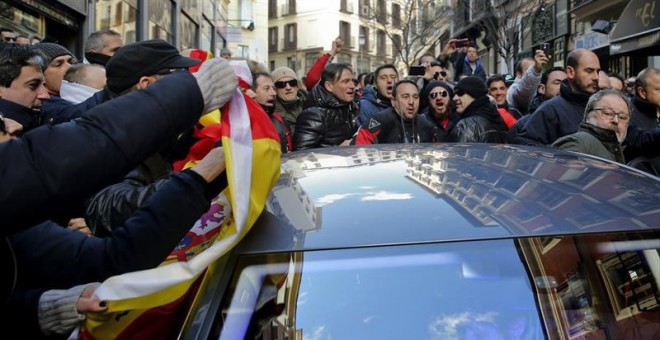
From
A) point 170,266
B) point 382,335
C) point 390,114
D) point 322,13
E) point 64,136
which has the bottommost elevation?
point 382,335

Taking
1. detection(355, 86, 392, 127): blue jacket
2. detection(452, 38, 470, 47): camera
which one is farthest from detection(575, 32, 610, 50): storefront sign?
detection(355, 86, 392, 127): blue jacket

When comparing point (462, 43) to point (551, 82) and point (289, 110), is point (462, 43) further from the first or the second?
point (289, 110)

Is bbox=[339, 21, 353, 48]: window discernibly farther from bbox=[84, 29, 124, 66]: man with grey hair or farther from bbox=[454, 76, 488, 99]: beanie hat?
bbox=[84, 29, 124, 66]: man with grey hair

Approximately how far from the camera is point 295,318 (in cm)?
161

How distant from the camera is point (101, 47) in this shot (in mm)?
4684

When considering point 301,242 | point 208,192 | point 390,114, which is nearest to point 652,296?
point 301,242

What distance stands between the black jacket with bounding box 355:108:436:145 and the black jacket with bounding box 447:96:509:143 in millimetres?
303

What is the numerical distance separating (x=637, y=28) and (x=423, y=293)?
1147 cm

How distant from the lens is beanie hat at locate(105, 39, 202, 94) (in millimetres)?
2336

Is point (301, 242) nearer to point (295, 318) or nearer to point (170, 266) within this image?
point (295, 318)

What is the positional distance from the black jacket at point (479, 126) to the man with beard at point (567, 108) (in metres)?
0.19

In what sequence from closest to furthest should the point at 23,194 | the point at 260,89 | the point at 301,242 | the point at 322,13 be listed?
the point at 23,194 → the point at 301,242 → the point at 260,89 → the point at 322,13

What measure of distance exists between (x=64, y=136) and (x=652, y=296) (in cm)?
158

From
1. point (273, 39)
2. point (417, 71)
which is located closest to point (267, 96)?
point (417, 71)
